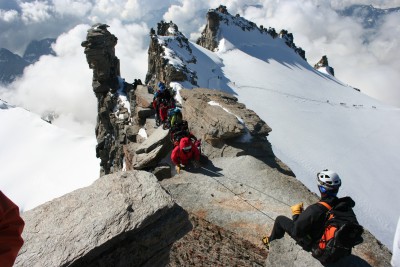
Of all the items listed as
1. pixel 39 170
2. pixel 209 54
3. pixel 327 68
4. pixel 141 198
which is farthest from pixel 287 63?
pixel 39 170

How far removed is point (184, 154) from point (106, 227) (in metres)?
8.60

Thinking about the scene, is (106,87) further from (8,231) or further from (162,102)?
(8,231)

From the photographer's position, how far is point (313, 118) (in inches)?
2005

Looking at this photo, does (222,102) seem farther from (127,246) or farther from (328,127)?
(328,127)

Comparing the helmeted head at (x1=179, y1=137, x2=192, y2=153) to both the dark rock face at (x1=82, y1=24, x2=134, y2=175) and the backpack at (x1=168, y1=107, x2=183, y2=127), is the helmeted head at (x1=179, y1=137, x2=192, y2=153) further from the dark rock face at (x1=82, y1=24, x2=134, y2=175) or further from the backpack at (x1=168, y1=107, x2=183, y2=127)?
the dark rock face at (x1=82, y1=24, x2=134, y2=175)

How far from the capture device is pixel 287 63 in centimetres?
8744

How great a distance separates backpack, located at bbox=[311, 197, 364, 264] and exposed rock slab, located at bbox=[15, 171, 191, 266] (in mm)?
2908

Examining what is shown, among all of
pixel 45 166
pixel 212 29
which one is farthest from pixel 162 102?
pixel 45 166

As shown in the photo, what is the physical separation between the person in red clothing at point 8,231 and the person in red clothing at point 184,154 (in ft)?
34.3

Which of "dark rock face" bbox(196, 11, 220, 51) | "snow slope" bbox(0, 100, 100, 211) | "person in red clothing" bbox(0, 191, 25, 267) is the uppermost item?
"dark rock face" bbox(196, 11, 220, 51)

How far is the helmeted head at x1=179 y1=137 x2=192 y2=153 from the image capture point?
46.7 feet

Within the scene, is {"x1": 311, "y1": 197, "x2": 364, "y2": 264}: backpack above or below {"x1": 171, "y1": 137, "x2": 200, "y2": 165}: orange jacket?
above

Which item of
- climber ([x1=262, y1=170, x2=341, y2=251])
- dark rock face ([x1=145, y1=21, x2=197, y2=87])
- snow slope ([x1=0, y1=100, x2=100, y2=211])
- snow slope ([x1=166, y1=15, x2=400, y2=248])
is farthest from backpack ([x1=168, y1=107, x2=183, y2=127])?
snow slope ([x1=0, y1=100, x2=100, y2=211])

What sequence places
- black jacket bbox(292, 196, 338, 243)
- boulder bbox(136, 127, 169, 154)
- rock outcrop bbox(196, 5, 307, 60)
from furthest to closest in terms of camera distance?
rock outcrop bbox(196, 5, 307, 60)
boulder bbox(136, 127, 169, 154)
black jacket bbox(292, 196, 338, 243)
